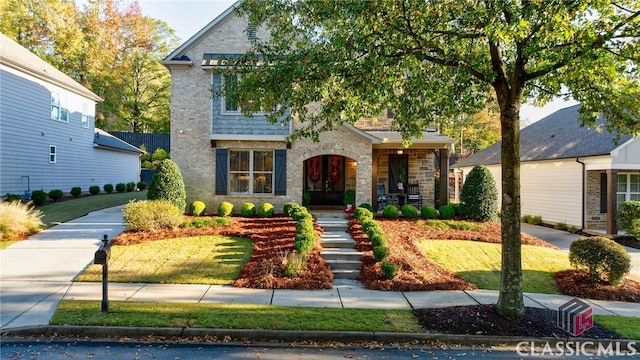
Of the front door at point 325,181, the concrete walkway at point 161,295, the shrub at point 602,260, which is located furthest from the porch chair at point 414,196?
the concrete walkway at point 161,295

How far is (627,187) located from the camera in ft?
52.9

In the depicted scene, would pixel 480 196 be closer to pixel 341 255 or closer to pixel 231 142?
pixel 341 255

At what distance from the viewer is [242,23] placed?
14.7m

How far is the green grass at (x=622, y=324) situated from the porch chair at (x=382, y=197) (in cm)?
959

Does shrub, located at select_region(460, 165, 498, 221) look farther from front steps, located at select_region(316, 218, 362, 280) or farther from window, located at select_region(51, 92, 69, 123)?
window, located at select_region(51, 92, 69, 123)

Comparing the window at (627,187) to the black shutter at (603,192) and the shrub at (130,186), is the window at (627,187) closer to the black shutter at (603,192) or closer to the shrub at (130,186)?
the black shutter at (603,192)

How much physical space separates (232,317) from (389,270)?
375 cm

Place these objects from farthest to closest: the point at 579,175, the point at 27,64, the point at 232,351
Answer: the point at 27,64, the point at 579,175, the point at 232,351

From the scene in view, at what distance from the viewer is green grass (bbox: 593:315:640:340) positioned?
5891mm

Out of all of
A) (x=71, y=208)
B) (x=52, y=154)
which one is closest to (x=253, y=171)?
(x=71, y=208)

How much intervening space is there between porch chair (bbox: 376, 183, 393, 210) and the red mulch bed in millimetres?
3447

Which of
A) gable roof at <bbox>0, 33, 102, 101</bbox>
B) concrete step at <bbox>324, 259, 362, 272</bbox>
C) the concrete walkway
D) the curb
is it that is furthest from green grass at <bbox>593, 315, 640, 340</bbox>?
gable roof at <bbox>0, 33, 102, 101</bbox>

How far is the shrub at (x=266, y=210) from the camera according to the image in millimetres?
13734

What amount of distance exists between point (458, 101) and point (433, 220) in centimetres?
633
